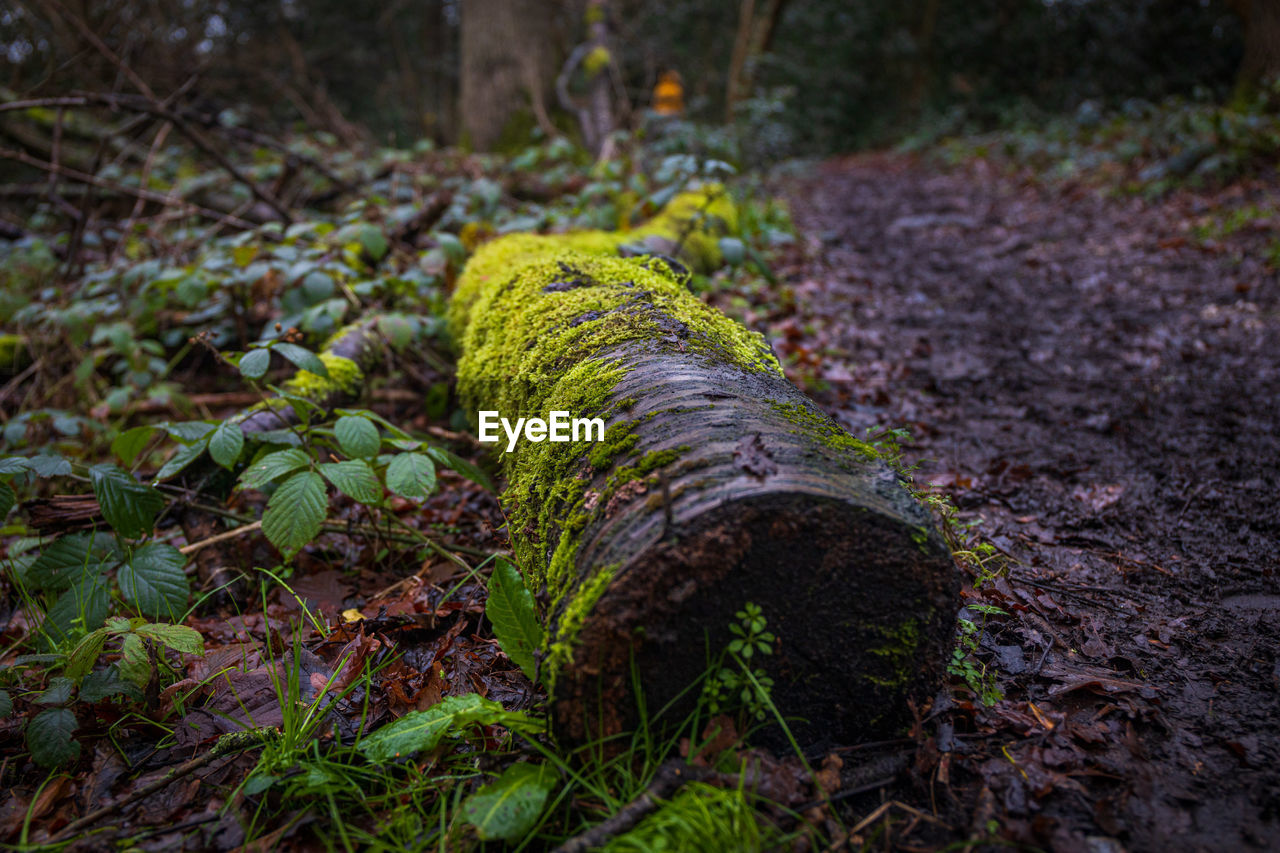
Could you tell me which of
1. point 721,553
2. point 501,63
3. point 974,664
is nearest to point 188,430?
point 721,553

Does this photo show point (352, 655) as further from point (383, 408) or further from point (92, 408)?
point (92, 408)

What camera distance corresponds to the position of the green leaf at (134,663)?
169 centimetres

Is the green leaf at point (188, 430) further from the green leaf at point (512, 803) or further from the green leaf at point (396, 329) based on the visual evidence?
the green leaf at point (512, 803)

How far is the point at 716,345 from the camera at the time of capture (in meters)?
2.08

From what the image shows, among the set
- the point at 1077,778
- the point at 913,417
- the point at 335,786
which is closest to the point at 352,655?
the point at 335,786

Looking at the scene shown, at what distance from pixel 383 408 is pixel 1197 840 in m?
3.77

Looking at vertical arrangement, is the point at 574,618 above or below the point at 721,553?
below

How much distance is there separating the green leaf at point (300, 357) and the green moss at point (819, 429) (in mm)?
1550

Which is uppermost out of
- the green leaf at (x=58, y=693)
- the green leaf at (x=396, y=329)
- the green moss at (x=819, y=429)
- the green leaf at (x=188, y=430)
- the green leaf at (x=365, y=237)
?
the green leaf at (x=365, y=237)

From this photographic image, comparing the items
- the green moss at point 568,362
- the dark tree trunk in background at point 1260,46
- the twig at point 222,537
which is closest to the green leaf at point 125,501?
the twig at point 222,537

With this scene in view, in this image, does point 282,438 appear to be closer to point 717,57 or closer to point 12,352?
point 12,352

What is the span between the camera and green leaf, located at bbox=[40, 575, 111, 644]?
196 centimetres

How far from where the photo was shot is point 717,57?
19844mm

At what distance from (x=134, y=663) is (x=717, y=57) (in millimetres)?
21659
